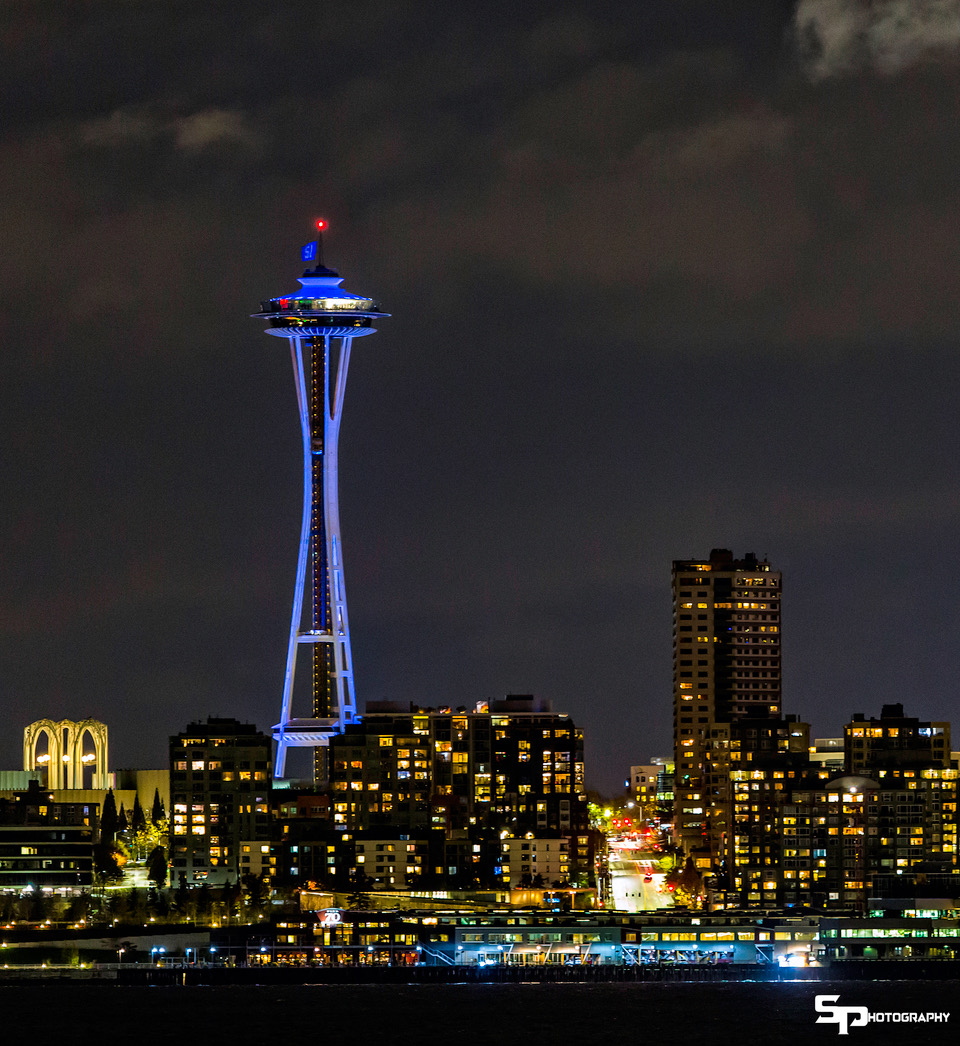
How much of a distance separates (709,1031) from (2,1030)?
46.7m

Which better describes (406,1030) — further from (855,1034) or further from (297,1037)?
(855,1034)

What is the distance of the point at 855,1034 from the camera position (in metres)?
198

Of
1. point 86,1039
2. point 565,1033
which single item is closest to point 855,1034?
point 565,1033

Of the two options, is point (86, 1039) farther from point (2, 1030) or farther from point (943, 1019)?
point (943, 1019)

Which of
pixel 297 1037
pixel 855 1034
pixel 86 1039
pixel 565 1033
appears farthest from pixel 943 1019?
pixel 86 1039

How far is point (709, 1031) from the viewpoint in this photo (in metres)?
196

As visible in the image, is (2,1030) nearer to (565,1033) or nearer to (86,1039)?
(86,1039)

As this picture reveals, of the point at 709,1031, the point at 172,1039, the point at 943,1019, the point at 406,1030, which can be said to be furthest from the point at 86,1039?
the point at 943,1019

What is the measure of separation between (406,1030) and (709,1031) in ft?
65.4

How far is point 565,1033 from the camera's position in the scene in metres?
192

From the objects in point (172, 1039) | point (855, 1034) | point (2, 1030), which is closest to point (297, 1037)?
point (172, 1039)

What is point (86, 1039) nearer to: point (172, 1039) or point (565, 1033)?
point (172, 1039)

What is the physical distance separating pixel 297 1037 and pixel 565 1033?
17.2 m

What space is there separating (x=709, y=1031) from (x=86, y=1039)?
4064cm
